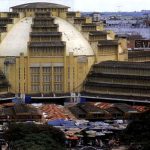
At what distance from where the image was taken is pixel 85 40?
11400 centimetres

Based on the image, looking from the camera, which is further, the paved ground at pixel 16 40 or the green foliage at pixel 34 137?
the paved ground at pixel 16 40

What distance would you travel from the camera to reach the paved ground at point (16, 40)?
109 m

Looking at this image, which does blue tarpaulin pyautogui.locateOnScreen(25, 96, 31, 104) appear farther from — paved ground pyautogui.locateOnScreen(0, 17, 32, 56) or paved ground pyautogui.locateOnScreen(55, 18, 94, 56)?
paved ground pyautogui.locateOnScreen(55, 18, 94, 56)

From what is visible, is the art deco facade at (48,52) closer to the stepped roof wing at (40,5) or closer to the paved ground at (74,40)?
the paved ground at (74,40)

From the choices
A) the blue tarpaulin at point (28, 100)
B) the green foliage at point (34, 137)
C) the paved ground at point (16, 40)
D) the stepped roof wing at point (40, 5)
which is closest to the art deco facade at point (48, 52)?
the paved ground at point (16, 40)

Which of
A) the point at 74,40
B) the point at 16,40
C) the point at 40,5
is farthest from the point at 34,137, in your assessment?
the point at 40,5

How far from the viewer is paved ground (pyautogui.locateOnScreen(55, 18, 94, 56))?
4358 inches

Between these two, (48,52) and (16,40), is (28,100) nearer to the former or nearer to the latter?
(48,52)

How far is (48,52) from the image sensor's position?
10700cm

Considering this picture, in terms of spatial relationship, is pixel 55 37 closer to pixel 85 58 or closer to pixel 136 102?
pixel 85 58

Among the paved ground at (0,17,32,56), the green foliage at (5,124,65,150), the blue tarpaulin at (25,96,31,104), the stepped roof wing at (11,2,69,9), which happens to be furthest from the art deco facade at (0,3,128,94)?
the green foliage at (5,124,65,150)

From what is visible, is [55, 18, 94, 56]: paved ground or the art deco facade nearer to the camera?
the art deco facade

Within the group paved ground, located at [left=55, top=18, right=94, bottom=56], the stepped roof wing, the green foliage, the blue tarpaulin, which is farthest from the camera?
the stepped roof wing

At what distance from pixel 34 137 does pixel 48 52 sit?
4370 cm
